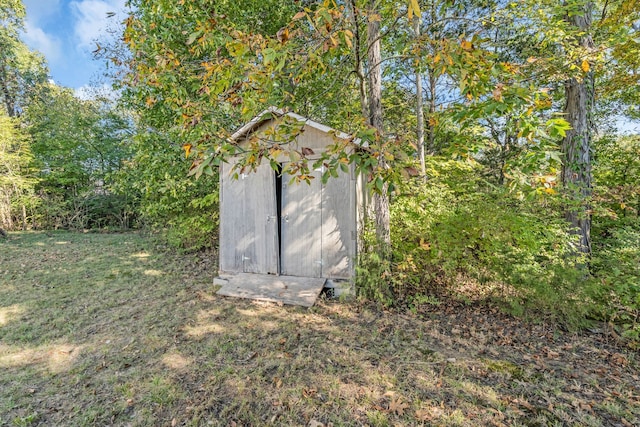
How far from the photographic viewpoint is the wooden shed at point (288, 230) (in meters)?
4.55

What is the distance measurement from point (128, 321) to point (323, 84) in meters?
6.62

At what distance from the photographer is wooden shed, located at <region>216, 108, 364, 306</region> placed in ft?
14.9

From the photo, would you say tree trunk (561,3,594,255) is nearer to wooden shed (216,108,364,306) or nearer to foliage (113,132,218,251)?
wooden shed (216,108,364,306)

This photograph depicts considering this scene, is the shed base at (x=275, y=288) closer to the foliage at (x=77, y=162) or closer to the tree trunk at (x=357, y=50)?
the tree trunk at (x=357, y=50)

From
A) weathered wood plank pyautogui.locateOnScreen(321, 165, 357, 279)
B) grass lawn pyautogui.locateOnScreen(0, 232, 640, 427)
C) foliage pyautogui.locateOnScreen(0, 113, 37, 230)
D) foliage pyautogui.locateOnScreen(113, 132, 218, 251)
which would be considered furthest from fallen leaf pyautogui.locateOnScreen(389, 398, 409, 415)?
foliage pyautogui.locateOnScreen(0, 113, 37, 230)

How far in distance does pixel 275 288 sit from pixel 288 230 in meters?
0.95

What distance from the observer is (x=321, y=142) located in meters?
4.70

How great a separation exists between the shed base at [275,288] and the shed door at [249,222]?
198 mm

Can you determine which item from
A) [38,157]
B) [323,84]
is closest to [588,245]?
[323,84]

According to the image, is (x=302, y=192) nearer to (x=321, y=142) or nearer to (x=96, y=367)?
(x=321, y=142)

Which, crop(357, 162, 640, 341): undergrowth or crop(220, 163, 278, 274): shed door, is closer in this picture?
crop(357, 162, 640, 341): undergrowth

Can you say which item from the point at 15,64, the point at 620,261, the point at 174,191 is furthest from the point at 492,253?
the point at 15,64

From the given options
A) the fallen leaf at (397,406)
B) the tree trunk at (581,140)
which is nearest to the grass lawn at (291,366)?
the fallen leaf at (397,406)

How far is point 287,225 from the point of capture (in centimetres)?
498
